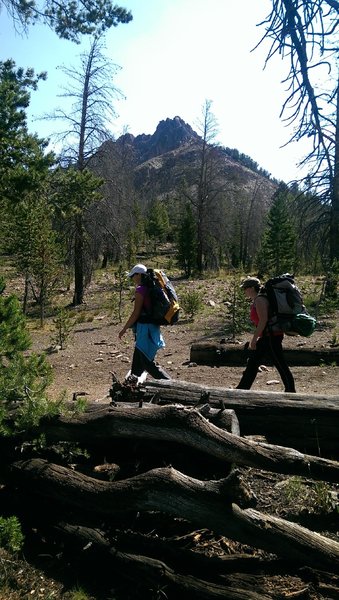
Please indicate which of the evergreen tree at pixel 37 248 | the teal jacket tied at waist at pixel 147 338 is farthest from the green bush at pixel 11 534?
Result: the evergreen tree at pixel 37 248

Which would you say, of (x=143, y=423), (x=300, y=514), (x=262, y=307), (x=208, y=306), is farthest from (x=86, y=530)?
(x=208, y=306)

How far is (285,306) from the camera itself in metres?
5.88

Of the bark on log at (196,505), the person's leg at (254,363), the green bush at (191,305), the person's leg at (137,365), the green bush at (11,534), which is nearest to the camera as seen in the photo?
the bark on log at (196,505)

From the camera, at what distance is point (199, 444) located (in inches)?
140

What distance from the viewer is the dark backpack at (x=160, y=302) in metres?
6.09

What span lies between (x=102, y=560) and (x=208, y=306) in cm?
1420

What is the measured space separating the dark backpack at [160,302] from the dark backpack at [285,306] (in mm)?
1145

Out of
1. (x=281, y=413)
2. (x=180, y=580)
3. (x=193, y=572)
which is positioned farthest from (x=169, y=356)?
(x=180, y=580)

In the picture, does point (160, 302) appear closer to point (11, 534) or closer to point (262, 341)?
point (262, 341)

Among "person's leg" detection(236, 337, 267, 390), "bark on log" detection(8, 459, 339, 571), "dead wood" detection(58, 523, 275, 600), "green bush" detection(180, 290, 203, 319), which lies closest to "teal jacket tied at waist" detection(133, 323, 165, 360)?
"person's leg" detection(236, 337, 267, 390)

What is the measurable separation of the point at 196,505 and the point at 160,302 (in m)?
3.20

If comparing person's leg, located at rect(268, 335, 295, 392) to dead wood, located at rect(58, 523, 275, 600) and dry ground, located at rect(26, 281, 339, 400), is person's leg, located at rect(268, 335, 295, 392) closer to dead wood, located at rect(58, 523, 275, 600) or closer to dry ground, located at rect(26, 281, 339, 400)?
dry ground, located at rect(26, 281, 339, 400)

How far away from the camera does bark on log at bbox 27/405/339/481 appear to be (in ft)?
11.1

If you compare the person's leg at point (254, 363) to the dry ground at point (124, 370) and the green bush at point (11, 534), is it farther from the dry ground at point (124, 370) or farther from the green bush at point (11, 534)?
the green bush at point (11, 534)
